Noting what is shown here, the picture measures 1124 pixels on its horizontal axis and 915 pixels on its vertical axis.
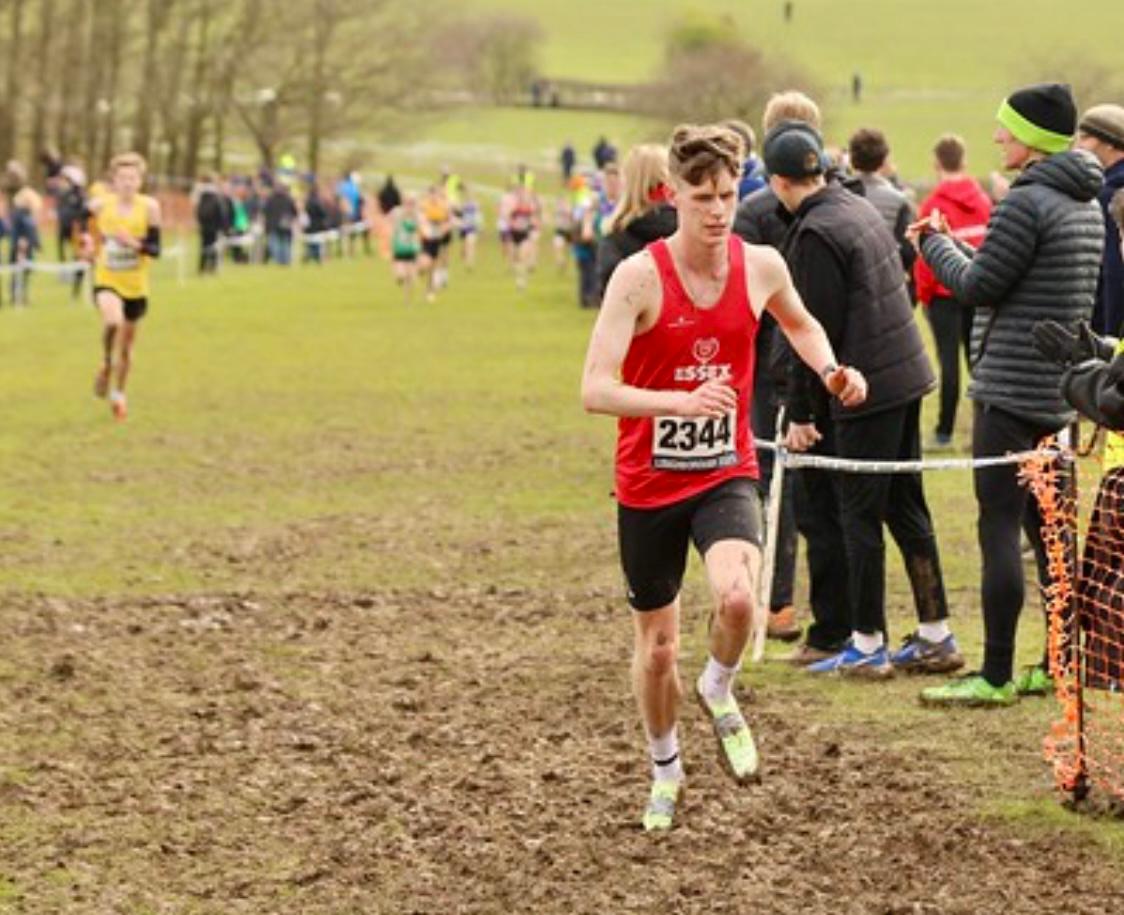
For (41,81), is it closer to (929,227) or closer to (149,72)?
(149,72)

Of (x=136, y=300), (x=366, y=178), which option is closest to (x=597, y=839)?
(x=136, y=300)

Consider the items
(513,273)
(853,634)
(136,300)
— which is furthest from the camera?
(513,273)

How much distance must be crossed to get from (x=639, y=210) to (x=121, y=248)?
1031cm

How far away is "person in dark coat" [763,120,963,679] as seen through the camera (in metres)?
10.0

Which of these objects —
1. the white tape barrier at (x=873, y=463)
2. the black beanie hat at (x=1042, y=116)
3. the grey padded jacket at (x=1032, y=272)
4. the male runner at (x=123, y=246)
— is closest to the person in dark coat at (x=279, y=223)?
the male runner at (x=123, y=246)

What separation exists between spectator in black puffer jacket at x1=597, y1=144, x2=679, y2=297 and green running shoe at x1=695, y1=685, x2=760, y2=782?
3150mm

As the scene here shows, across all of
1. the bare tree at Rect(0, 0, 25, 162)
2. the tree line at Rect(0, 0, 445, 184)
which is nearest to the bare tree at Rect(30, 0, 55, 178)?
the tree line at Rect(0, 0, 445, 184)

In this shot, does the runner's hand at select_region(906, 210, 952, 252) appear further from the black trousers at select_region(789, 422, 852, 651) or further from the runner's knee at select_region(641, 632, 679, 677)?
the runner's knee at select_region(641, 632, 679, 677)

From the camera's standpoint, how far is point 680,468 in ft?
25.4

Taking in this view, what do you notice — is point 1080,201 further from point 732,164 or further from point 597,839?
point 597,839

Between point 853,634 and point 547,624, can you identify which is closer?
point 853,634

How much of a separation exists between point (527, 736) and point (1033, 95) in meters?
3.05

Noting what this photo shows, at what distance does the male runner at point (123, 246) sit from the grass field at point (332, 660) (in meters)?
0.98

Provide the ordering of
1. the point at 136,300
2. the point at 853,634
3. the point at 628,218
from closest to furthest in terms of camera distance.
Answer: the point at 853,634
the point at 628,218
the point at 136,300
